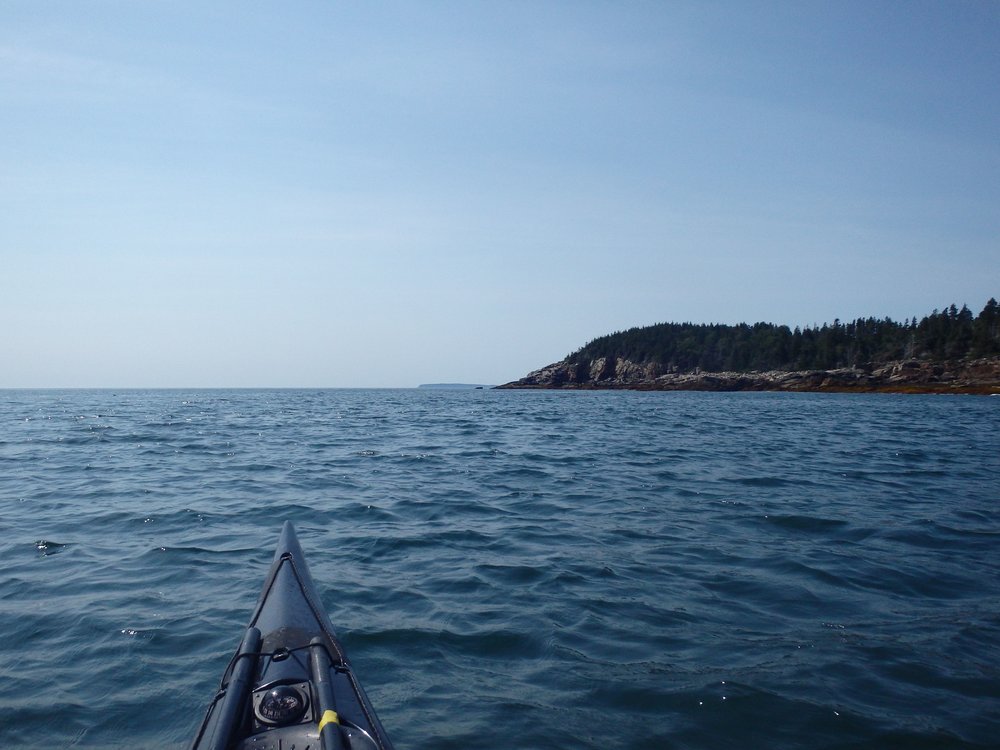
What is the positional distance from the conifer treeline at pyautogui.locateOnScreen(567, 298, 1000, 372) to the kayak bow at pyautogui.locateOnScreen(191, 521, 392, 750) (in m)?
114

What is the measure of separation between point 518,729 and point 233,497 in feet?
33.3

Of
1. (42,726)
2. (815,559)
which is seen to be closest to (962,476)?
(815,559)

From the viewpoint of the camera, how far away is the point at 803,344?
127 m

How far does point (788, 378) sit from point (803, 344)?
68.6ft

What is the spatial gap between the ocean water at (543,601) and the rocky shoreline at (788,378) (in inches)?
3282

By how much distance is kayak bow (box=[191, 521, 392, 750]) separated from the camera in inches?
137

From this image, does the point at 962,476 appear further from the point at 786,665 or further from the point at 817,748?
the point at 817,748

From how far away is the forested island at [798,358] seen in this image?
9188cm

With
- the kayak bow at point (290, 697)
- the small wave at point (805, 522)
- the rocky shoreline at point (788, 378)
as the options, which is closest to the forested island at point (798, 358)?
the rocky shoreline at point (788, 378)

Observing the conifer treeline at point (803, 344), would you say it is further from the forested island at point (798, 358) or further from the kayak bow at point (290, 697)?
the kayak bow at point (290, 697)

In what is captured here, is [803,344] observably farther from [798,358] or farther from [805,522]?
[805,522]

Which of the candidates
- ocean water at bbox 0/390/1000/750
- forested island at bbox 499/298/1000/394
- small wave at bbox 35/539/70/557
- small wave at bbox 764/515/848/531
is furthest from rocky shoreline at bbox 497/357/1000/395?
small wave at bbox 35/539/70/557

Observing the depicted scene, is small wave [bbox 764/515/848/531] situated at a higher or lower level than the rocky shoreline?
lower

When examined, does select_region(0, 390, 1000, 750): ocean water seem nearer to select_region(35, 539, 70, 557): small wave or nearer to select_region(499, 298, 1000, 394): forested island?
select_region(35, 539, 70, 557): small wave
